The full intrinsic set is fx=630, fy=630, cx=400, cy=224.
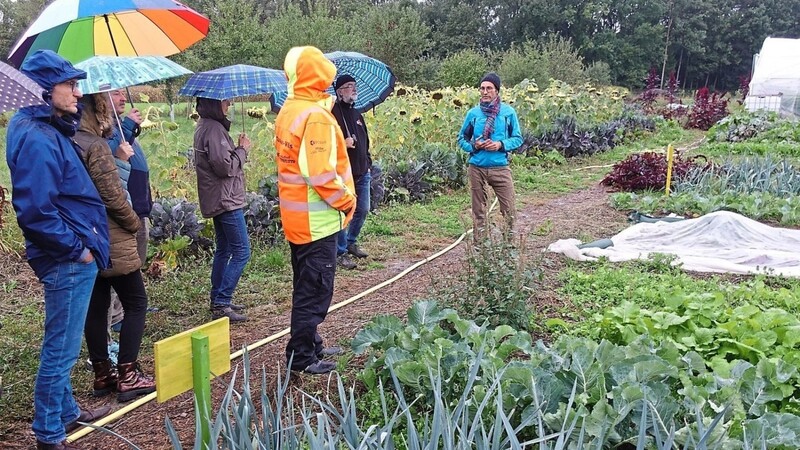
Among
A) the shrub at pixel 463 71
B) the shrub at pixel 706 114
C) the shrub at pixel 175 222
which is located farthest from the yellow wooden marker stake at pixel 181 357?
the shrub at pixel 706 114

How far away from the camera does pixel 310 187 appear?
327 centimetres

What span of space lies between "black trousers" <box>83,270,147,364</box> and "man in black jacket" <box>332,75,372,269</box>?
7.62 feet

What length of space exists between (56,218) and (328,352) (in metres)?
1.71

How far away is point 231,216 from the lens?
434 centimetres

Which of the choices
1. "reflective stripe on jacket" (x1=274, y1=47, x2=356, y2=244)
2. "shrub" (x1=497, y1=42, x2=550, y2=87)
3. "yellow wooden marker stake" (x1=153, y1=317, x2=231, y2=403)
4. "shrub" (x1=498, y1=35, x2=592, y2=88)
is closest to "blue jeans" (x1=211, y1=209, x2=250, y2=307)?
"reflective stripe on jacket" (x1=274, y1=47, x2=356, y2=244)

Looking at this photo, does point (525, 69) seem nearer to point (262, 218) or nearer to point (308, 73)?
point (262, 218)

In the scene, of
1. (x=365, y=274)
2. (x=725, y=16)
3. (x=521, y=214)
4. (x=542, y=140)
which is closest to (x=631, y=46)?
(x=725, y=16)

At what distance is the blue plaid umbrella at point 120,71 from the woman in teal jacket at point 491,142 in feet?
9.62

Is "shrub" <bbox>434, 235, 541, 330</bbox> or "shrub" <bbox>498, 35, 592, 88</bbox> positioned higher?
"shrub" <bbox>498, 35, 592, 88</bbox>

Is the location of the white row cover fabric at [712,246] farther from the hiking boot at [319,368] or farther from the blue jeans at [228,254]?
the hiking boot at [319,368]

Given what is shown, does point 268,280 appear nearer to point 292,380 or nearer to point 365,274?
point 365,274

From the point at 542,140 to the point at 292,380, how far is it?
32.9 feet

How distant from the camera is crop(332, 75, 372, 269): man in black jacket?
5281mm

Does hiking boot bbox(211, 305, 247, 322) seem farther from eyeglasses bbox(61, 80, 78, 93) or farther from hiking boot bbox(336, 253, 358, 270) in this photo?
eyeglasses bbox(61, 80, 78, 93)
